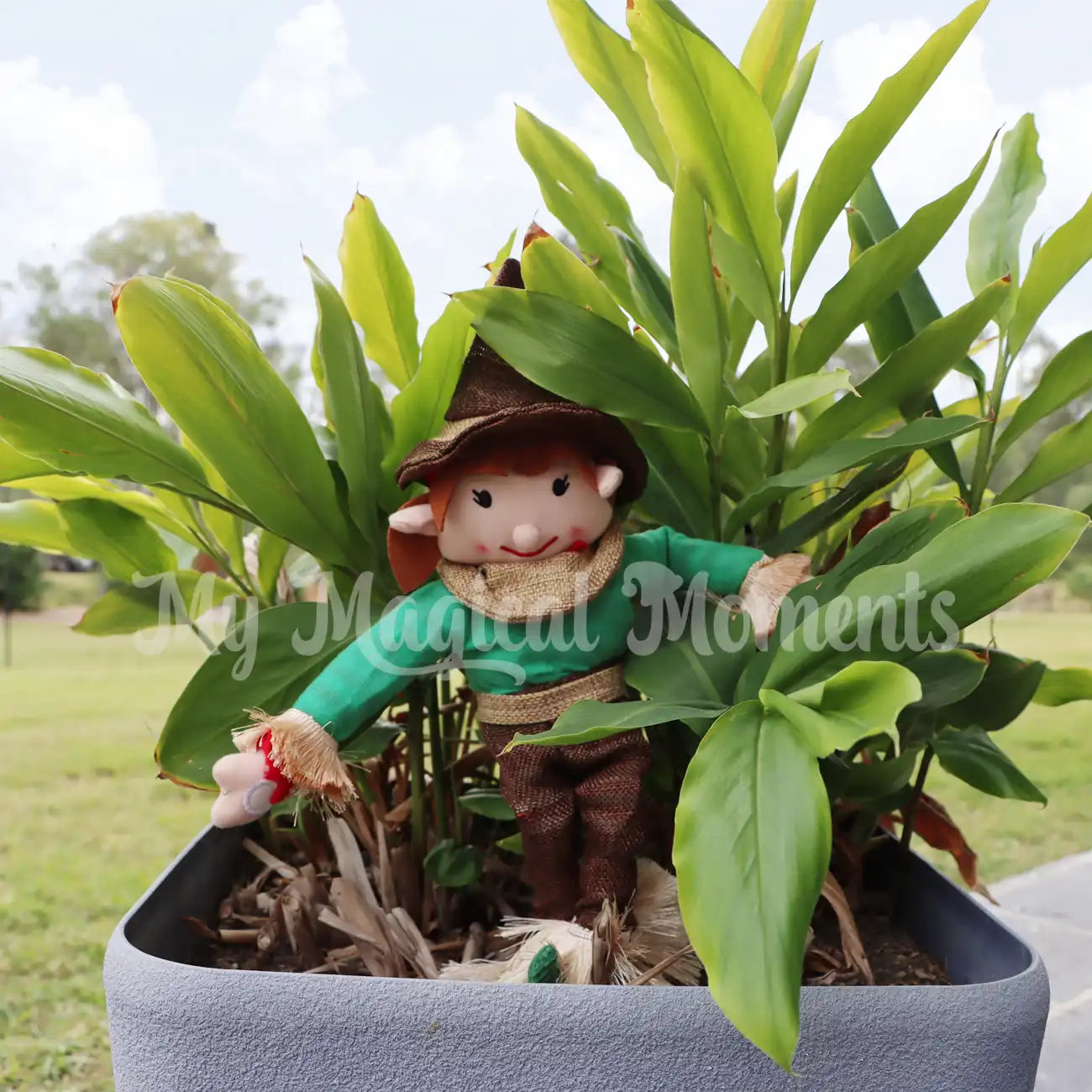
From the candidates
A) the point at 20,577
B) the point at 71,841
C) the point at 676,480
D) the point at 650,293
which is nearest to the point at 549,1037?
the point at 676,480

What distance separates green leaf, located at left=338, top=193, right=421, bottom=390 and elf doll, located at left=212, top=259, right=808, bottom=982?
12 centimetres

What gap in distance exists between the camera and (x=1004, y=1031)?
1.48ft

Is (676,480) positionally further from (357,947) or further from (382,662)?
(357,947)

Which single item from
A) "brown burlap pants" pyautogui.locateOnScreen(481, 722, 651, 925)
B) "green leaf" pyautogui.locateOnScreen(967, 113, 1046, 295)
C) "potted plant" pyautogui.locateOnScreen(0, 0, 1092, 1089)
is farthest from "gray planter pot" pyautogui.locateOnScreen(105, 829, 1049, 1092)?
"green leaf" pyautogui.locateOnScreen(967, 113, 1046, 295)

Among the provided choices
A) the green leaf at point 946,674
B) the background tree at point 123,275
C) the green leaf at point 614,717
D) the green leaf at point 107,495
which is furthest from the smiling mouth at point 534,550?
the background tree at point 123,275

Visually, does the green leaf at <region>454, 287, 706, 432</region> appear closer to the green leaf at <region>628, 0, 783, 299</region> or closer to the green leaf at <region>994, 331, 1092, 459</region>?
the green leaf at <region>628, 0, 783, 299</region>

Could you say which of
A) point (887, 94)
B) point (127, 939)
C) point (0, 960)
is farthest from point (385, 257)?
point (0, 960)

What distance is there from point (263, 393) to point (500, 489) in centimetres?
14

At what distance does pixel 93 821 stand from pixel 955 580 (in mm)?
1376

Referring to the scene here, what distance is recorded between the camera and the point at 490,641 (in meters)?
0.55

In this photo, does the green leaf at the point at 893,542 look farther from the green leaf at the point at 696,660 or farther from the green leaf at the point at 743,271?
the green leaf at the point at 743,271

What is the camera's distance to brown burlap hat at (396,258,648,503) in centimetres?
53

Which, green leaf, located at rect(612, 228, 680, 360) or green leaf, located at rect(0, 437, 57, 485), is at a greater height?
green leaf, located at rect(612, 228, 680, 360)

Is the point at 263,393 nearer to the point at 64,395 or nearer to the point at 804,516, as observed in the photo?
the point at 64,395
